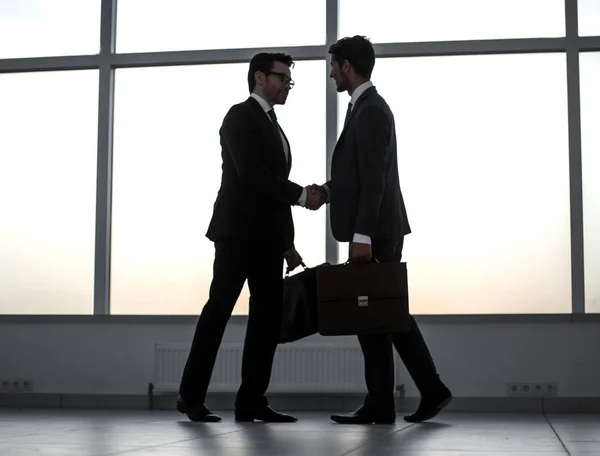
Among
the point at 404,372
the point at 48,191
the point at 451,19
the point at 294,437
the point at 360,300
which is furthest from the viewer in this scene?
the point at 48,191

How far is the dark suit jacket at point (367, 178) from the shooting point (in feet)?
11.8

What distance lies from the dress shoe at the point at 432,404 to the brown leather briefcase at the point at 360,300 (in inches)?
12.8

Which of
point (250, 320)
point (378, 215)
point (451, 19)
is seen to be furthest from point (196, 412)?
point (451, 19)

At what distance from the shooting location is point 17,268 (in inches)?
215

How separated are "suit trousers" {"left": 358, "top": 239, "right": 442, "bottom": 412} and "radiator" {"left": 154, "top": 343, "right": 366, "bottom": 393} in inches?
45.1

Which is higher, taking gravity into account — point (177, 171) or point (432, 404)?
point (177, 171)

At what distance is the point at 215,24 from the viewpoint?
5.33 meters

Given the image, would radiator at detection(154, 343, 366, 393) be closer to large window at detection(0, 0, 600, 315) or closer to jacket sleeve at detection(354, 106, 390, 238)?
large window at detection(0, 0, 600, 315)

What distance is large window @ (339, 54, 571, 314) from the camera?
5.02 m

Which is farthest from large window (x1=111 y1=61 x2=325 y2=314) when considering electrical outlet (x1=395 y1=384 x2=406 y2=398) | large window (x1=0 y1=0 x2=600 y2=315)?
electrical outlet (x1=395 y1=384 x2=406 y2=398)

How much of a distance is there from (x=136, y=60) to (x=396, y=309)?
2440 mm

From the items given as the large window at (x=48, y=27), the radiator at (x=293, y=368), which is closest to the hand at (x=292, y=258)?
the radiator at (x=293, y=368)

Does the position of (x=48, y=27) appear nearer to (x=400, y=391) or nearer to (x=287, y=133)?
(x=287, y=133)

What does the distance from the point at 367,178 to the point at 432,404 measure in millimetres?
870
